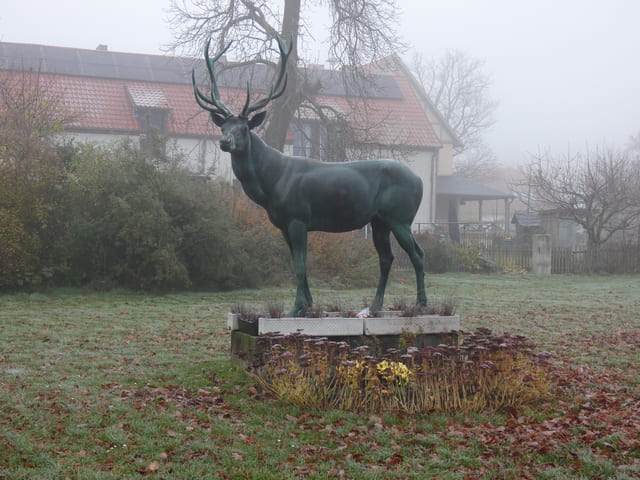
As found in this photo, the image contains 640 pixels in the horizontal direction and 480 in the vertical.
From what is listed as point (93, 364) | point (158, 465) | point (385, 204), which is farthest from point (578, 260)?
point (158, 465)

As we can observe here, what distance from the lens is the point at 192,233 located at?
17.7 metres

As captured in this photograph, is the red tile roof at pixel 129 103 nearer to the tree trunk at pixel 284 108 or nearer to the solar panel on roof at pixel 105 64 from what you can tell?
the solar panel on roof at pixel 105 64

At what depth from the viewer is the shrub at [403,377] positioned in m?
6.89

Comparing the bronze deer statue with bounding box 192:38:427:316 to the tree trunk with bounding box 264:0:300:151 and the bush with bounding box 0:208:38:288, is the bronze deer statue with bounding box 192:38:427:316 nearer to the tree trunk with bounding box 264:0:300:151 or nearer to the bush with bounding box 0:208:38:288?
the bush with bounding box 0:208:38:288

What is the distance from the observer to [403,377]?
708cm

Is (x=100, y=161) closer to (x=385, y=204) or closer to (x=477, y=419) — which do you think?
(x=385, y=204)

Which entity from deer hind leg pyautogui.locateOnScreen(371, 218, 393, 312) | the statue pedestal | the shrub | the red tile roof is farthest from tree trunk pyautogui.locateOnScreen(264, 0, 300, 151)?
the shrub

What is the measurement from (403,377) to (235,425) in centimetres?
183

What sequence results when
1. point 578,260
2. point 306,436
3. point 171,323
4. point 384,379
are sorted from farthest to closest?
1. point 578,260
2. point 171,323
3. point 384,379
4. point 306,436

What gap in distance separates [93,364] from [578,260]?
2340 cm

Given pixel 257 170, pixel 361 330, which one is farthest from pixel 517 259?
Result: pixel 257 170

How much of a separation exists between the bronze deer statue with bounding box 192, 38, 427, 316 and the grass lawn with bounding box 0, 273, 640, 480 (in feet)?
6.16

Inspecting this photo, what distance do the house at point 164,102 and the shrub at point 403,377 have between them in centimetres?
2104

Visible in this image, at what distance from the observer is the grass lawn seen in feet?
17.5
